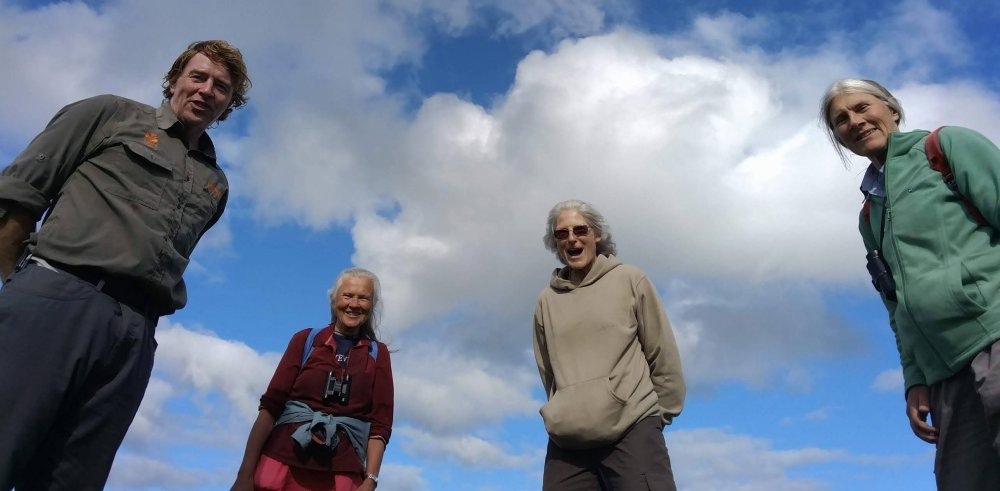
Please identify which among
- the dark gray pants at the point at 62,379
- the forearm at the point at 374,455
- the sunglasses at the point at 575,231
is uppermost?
the sunglasses at the point at 575,231

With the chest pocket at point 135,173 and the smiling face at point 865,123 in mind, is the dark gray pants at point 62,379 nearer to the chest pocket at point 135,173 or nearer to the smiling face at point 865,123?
the chest pocket at point 135,173

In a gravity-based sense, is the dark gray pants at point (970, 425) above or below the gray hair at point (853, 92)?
below

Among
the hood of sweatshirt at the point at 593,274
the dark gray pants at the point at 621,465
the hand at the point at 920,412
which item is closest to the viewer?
the hand at the point at 920,412

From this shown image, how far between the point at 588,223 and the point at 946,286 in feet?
8.84

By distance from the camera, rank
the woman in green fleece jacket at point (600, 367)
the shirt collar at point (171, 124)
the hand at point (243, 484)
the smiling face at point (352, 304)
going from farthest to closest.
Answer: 1. the smiling face at point (352, 304)
2. the hand at point (243, 484)
3. the woman in green fleece jacket at point (600, 367)
4. the shirt collar at point (171, 124)

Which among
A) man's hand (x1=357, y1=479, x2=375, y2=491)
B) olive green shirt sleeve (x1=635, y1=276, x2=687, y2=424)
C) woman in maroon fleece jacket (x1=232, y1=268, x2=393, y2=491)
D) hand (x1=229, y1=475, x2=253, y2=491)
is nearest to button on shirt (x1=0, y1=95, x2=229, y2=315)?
woman in maroon fleece jacket (x1=232, y1=268, x2=393, y2=491)

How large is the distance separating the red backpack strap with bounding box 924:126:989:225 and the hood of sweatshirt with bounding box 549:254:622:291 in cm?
Result: 225

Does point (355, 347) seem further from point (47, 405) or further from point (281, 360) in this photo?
point (47, 405)

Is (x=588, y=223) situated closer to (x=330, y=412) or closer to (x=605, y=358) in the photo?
(x=605, y=358)

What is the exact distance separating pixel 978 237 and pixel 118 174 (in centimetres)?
426

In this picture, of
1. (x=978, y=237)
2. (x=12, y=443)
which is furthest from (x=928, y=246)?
(x=12, y=443)

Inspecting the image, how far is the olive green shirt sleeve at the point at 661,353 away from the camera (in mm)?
5066

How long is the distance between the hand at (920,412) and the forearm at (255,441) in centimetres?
437

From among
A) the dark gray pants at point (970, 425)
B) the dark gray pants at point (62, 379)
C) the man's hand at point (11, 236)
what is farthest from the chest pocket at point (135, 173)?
the dark gray pants at point (970, 425)
